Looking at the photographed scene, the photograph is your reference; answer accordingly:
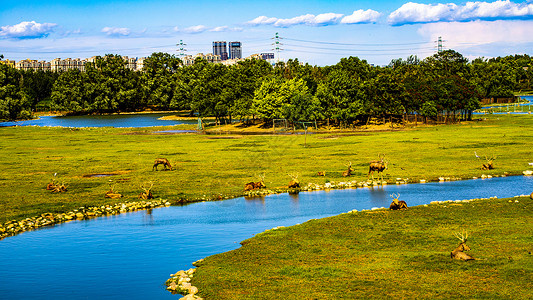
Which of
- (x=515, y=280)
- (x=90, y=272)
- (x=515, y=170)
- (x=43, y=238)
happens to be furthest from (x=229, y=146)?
(x=515, y=280)

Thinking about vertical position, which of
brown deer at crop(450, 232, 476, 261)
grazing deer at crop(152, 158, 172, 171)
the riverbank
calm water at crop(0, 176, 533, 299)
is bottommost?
calm water at crop(0, 176, 533, 299)

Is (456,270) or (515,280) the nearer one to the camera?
(515,280)

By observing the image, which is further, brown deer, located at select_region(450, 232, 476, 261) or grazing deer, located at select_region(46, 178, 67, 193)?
grazing deer, located at select_region(46, 178, 67, 193)

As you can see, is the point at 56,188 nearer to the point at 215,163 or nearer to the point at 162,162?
the point at 162,162

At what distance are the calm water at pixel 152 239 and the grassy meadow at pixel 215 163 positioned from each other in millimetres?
4338

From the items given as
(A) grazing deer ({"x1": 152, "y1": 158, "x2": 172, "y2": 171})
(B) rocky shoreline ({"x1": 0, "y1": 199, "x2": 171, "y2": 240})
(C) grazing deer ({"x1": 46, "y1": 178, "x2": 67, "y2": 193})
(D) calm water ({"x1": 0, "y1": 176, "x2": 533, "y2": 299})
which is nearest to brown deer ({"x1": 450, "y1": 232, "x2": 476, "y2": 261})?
(D) calm water ({"x1": 0, "y1": 176, "x2": 533, "y2": 299})

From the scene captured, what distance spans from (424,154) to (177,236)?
4364 centimetres

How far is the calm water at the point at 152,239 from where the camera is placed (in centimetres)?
2547

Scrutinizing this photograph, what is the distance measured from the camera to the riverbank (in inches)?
838

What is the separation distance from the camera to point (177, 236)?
33719mm

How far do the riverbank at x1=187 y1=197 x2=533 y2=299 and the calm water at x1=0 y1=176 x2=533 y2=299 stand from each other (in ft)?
7.86

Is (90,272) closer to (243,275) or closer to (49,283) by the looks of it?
(49,283)

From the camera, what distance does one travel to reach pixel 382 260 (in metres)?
25.0

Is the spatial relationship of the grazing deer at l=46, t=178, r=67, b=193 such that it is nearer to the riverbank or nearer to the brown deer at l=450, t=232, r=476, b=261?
the riverbank
